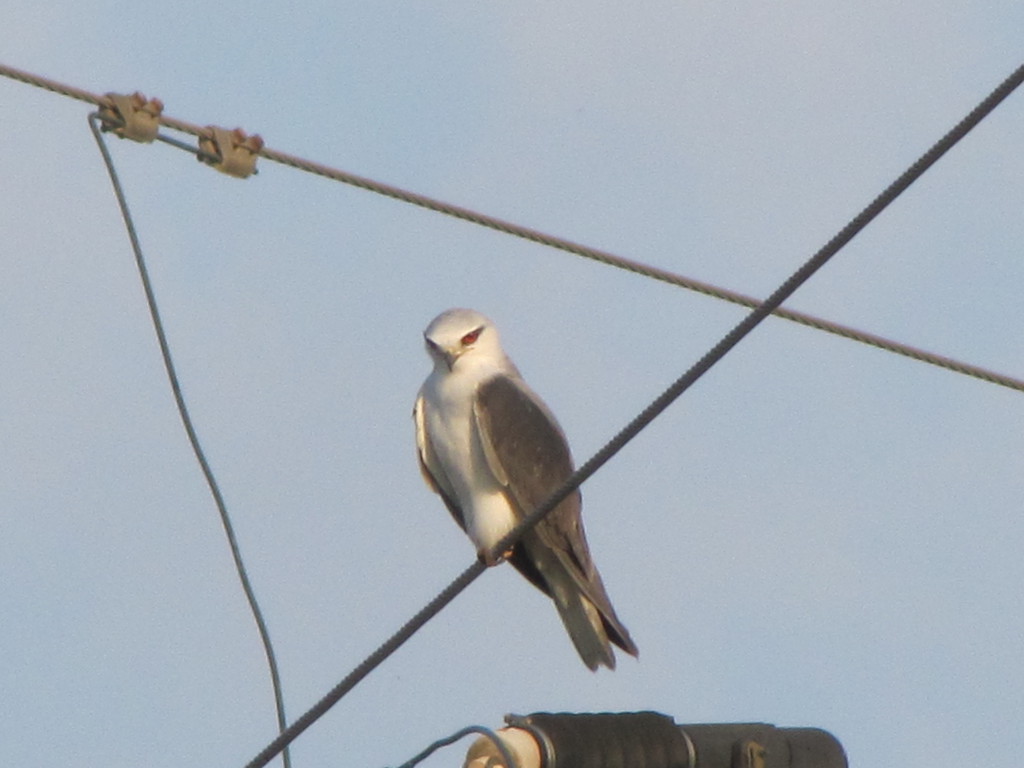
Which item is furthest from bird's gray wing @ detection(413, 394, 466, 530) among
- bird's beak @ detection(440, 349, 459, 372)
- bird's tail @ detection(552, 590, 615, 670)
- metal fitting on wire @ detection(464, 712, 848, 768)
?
metal fitting on wire @ detection(464, 712, 848, 768)

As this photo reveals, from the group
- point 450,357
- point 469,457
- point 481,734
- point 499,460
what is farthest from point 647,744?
point 450,357

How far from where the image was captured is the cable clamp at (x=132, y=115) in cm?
552

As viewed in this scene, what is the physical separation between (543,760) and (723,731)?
0.48 metres

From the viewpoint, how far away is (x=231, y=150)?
5672 mm

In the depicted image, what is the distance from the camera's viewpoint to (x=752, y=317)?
418 centimetres

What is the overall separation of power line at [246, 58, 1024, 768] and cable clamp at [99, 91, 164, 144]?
5.59 feet

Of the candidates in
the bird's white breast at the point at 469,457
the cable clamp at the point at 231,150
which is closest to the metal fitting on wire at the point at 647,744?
the cable clamp at the point at 231,150

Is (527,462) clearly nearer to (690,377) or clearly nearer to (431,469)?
(431,469)

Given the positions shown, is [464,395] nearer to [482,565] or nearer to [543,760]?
[482,565]

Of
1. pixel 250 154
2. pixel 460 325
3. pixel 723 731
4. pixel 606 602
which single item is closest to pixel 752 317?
pixel 723 731

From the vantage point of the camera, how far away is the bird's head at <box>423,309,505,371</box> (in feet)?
23.9

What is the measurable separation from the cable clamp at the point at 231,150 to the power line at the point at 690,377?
1.57 metres

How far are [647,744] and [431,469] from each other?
3.20 metres

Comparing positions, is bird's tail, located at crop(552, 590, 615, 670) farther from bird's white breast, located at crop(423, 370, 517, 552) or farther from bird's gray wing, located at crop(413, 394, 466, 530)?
bird's gray wing, located at crop(413, 394, 466, 530)
